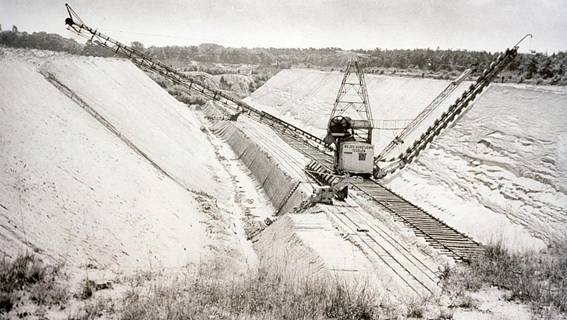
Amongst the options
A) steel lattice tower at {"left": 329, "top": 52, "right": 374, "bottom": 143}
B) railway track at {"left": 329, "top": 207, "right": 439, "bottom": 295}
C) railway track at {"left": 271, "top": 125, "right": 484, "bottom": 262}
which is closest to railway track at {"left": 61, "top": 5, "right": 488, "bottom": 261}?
railway track at {"left": 271, "top": 125, "right": 484, "bottom": 262}

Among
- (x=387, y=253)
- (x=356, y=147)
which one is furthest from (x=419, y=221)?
(x=356, y=147)

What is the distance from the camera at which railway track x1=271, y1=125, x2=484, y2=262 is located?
12.1m

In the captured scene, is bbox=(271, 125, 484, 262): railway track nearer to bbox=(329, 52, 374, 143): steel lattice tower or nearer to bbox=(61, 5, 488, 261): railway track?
bbox=(61, 5, 488, 261): railway track

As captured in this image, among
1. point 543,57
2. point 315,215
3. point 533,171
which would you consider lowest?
point 315,215

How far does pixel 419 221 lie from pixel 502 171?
3.78 meters

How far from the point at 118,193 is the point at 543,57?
3375cm

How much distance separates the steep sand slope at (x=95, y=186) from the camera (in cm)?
833

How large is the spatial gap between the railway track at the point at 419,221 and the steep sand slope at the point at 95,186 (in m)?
5.10

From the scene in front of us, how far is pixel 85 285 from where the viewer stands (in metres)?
6.54

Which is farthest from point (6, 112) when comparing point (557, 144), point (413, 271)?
point (557, 144)

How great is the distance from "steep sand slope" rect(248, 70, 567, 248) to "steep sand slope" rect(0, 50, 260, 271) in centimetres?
775

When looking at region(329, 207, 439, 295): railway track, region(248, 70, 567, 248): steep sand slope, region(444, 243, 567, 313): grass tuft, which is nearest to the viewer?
region(444, 243, 567, 313): grass tuft

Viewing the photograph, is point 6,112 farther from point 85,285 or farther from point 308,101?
point 308,101

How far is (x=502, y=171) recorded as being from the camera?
599 inches
